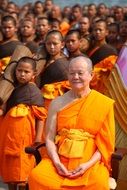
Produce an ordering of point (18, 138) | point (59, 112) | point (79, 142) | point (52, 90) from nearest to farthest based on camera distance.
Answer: point (79, 142)
point (59, 112)
point (18, 138)
point (52, 90)

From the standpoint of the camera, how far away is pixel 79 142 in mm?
4129

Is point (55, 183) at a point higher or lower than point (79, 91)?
lower

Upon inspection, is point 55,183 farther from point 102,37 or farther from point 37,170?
point 102,37

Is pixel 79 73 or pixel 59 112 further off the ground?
pixel 79 73

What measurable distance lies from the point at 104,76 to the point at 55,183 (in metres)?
2.21

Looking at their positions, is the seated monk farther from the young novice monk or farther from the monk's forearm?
the monk's forearm

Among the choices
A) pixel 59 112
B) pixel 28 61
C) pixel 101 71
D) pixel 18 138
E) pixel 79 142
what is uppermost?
pixel 28 61

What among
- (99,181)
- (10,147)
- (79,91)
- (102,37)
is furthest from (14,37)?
(99,181)

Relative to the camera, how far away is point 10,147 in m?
4.92

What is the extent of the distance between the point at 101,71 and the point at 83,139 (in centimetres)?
209

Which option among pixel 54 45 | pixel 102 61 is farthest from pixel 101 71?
pixel 54 45

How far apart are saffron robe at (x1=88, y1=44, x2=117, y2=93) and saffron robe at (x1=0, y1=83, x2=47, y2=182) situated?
123cm

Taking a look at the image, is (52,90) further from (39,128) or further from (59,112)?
(59,112)

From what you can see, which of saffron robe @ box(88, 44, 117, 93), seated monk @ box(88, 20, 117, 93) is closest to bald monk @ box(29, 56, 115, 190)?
seated monk @ box(88, 20, 117, 93)
